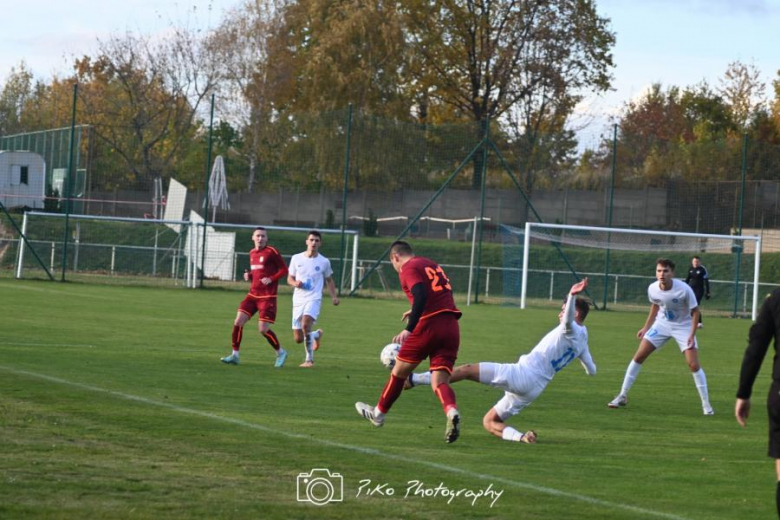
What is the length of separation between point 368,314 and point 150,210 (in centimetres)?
1498

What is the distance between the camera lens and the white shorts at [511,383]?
10.2 meters

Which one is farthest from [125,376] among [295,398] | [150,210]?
[150,210]

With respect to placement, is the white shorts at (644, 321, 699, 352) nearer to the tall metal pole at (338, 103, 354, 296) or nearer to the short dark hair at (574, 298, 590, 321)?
the short dark hair at (574, 298, 590, 321)

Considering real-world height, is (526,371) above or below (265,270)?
below

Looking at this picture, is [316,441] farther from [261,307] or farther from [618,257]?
[618,257]

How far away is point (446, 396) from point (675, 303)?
16.1ft

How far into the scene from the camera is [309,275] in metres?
16.8

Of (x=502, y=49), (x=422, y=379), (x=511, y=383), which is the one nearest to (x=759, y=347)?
(x=511, y=383)

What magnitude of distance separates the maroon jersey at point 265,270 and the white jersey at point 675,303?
5.60 metres

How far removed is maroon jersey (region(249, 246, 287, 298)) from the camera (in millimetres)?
16281

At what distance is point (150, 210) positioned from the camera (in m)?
40.4

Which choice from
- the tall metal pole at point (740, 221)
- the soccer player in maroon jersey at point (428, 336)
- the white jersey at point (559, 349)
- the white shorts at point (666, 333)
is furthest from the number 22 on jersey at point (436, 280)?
the tall metal pole at point (740, 221)

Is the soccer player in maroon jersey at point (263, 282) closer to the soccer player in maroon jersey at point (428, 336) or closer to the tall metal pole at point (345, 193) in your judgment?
the soccer player in maroon jersey at point (428, 336)

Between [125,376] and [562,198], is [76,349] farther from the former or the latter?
[562,198]
